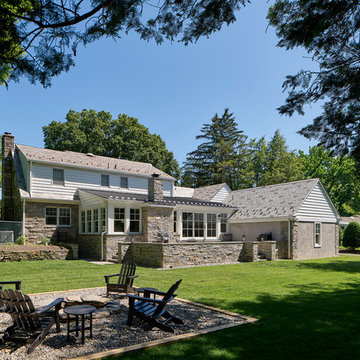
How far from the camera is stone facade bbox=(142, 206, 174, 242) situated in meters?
17.9

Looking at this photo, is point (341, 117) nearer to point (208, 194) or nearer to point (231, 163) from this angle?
point (208, 194)

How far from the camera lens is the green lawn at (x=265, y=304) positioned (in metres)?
4.53

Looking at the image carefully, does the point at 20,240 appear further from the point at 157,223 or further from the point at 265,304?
the point at 265,304

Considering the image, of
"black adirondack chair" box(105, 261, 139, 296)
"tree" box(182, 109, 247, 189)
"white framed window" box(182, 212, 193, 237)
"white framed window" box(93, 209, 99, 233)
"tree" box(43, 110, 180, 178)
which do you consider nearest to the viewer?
"black adirondack chair" box(105, 261, 139, 296)

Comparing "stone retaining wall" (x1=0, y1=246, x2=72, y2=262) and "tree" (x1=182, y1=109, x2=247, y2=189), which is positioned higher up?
"tree" (x1=182, y1=109, x2=247, y2=189)

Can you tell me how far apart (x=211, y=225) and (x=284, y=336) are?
1677 centimetres

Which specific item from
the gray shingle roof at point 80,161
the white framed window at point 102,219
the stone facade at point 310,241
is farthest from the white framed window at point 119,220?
the stone facade at point 310,241

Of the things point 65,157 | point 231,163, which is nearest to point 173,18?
point 65,157

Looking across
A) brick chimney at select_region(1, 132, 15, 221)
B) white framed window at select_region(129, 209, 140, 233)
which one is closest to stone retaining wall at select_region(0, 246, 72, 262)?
white framed window at select_region(129, 209, 140, 233)

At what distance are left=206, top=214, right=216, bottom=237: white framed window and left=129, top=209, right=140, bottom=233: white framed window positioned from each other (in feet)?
18.0

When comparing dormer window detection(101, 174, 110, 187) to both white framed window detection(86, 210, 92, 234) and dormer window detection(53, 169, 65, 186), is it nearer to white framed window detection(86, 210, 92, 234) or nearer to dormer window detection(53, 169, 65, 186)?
dormer window detection(53, 169, 65, 186)

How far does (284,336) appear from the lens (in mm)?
5113

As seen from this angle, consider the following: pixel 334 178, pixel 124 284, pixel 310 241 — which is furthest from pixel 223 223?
pixel 334 178

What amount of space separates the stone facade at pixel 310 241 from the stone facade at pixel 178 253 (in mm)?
4326
